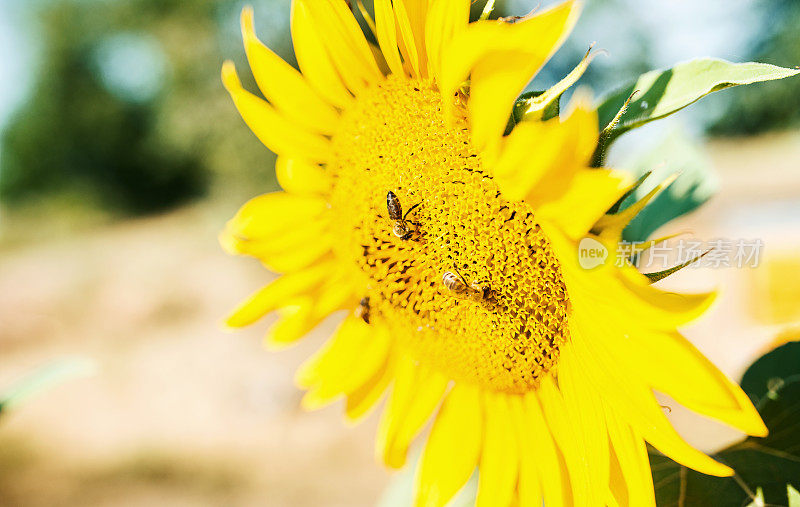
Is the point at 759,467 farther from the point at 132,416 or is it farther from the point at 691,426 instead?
the point at 132,416

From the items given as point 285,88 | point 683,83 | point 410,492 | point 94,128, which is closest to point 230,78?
point 285,88

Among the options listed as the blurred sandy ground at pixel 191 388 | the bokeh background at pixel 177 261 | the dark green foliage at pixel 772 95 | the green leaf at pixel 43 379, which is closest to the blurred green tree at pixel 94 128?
the bokeh background at pixel 177 261

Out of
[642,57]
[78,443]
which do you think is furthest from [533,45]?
[642,57]

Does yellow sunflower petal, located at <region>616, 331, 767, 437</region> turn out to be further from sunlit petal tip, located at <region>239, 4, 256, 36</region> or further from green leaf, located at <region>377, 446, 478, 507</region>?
sunlit petal tip, located at <region>239, 4, 256, 36</region>

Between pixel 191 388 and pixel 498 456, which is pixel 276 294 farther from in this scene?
pixel 191 388

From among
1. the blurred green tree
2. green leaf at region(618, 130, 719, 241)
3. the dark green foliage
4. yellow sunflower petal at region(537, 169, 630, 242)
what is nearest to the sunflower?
yellow sunflower petal at region(537, 169, 630, 242)
